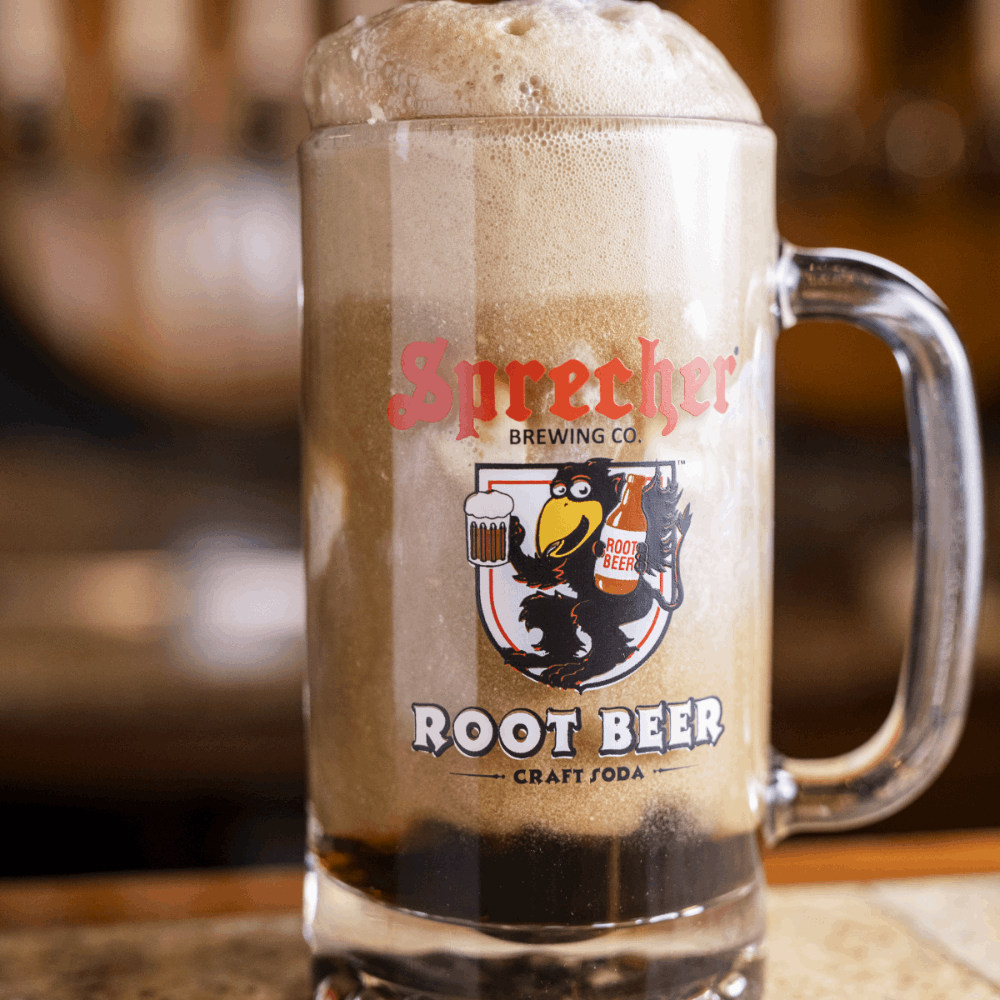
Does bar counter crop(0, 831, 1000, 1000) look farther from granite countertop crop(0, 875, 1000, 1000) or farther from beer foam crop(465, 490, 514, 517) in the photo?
beer foam crop(465, 490, 514, 517)

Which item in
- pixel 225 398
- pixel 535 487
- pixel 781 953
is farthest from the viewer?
pixel 225 398

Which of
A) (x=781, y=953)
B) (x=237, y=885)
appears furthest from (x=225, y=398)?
(x=781, y=953)

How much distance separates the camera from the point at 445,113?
363mm

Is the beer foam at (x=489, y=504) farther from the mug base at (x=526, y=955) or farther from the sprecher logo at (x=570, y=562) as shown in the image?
Answer: the mug base at (x=526, y=955)

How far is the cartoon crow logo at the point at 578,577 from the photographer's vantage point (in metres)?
0.35

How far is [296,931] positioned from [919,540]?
323mm

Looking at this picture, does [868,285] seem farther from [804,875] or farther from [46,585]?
[46,585]

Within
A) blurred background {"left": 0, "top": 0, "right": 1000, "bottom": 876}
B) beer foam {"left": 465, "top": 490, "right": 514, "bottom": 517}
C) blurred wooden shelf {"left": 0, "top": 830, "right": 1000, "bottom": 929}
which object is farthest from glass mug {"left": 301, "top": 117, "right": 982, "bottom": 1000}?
blurred background {"left": 0, "top": 0, "right": 1000, "bottom": 876}

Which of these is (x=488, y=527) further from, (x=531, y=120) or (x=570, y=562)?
(x=531, y=120)

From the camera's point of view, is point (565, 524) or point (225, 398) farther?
point (225, 398)

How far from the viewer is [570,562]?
14.0 inches

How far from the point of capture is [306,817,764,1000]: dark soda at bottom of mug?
364 mm

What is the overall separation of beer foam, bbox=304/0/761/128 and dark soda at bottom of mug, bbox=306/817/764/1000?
9.6 inches

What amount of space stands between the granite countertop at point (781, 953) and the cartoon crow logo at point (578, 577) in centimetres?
18
